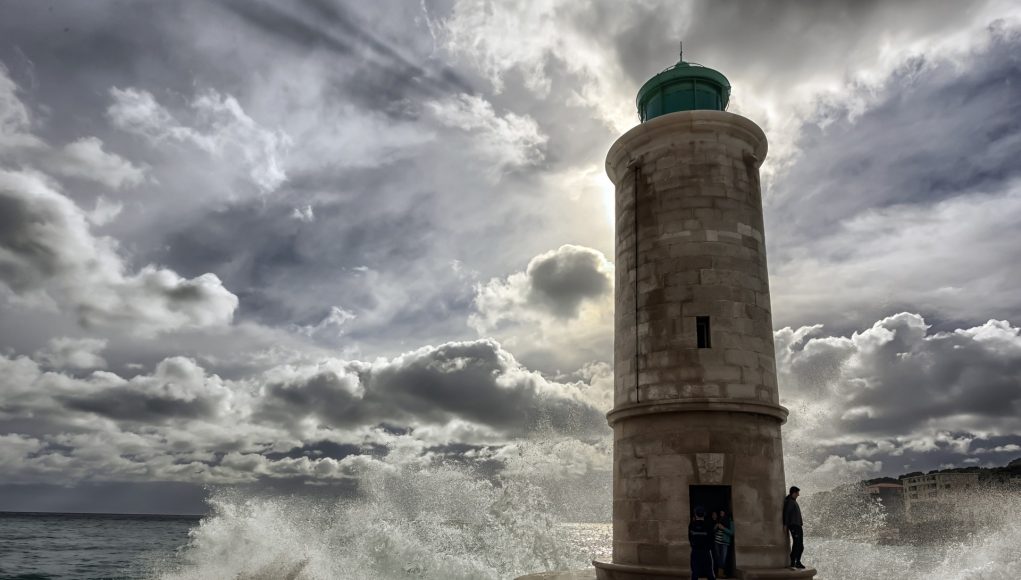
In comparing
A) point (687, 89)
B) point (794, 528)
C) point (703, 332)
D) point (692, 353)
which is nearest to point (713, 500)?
point (794, 528)

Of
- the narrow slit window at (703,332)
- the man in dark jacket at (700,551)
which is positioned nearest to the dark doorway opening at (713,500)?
the man in dark jacket at (700,551)

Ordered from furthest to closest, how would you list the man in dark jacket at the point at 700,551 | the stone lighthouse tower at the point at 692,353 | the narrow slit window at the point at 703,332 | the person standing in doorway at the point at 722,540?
the narrow slit window at the point at 703,332 → the stone lighthouse tower at the point at 692,353 → the person standing in doorway at the point at 722,540 → the man in dark jacket at the point at 700,551

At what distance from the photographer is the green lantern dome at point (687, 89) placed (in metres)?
13.4

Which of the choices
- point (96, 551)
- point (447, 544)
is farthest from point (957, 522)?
point (96, 551)

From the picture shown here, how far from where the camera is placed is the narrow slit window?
11125 mm

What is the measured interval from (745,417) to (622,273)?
345cm

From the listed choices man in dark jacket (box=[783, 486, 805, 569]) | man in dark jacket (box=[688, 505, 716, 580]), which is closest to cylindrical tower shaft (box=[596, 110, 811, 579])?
man in dark jacket (box=[783, 486, 805, 569])

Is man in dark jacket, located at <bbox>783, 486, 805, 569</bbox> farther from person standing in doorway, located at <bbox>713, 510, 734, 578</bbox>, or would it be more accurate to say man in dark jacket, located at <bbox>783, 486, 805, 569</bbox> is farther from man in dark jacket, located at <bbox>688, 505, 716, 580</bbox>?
man in dark jacket, located at <bbox>688, 505, 716, 580</bbox>

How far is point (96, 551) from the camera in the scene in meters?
50.8

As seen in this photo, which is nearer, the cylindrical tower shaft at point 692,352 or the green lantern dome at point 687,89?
the cylindrical tower shaft at point 692,352

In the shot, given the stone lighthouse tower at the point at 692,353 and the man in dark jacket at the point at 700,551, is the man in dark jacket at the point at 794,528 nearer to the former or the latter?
the stone lighthouse tower at the point at 692,353

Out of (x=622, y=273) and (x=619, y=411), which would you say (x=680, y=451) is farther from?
(x=622, y=273)

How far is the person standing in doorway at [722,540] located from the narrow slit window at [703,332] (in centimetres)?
273

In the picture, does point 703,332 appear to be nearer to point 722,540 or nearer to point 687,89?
point 722,540
